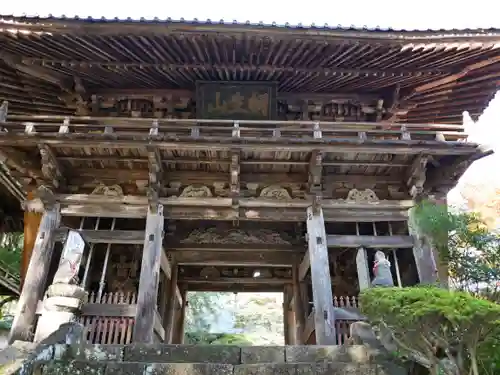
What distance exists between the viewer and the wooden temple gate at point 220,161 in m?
8.10

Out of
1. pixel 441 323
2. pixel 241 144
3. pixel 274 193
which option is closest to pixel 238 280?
pixel 274 193

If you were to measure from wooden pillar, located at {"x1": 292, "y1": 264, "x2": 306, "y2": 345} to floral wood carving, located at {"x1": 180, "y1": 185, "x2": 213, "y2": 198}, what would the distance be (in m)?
3.16

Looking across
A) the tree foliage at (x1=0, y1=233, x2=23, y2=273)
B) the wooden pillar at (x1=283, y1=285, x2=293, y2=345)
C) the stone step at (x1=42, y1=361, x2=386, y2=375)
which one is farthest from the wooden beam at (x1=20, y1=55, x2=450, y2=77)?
the tree foliage at (x1=0, y1=233, x2=23, y2=273)

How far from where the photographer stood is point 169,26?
8.11 m

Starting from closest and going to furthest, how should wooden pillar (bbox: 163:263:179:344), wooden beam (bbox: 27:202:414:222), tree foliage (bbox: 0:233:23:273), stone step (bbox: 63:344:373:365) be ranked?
stone step (bbox: 63:344:373:365) → wooden beam (bbox: 27:202:414:222) → wooden pillar (bbox: 163:263:179:344) → tree foliage (bbox: 0:233:23:273)

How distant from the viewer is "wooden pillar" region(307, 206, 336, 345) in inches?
295

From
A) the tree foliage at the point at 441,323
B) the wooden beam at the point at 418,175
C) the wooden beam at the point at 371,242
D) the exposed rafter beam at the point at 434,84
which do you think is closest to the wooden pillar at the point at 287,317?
the wooden beam at the point at 371,242

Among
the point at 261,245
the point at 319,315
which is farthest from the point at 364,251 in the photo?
the point at 261,245

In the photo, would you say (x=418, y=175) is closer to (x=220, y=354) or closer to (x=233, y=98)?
(x=233, y=98)

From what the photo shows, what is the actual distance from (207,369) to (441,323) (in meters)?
2.70

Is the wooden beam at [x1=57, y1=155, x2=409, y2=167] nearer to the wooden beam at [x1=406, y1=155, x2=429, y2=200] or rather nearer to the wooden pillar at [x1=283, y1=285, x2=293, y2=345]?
the wooden beam at [x1=406, y1=155, x2=429, y2=200]

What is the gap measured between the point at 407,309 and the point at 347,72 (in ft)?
19.9

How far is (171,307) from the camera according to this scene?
33.2 ft

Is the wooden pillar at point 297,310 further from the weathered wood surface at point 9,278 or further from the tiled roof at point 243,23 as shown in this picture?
the weathered wood surface at point 9,278
